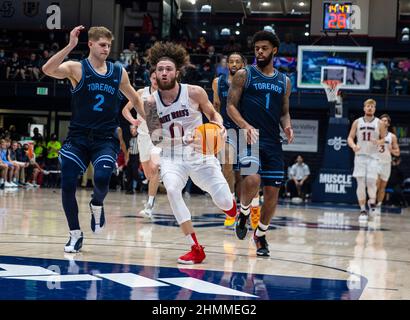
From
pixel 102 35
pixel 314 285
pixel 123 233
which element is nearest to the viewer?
pixel 314 285

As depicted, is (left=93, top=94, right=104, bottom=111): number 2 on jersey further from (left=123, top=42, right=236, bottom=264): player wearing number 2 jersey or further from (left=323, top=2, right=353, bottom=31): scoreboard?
(left=323, top=2, right=353, bottom=31): scoreboard

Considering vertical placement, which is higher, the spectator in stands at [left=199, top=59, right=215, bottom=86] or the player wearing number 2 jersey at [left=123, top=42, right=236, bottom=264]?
the spectator in stands at [left=199, top=59, right=215, bottom=86]

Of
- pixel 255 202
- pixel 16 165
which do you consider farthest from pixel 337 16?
pixel 255 202

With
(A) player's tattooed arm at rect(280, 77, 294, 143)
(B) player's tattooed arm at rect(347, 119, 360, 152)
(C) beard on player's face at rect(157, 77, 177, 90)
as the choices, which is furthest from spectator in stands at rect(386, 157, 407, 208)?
(C) beard on player's face at rect(157, 77, 177, 90)

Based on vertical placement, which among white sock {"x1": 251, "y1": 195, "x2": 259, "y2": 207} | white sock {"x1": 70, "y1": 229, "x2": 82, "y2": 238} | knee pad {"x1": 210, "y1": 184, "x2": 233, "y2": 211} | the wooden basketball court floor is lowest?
the wooden basketball court floor

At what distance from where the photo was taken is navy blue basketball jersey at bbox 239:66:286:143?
22.6ft

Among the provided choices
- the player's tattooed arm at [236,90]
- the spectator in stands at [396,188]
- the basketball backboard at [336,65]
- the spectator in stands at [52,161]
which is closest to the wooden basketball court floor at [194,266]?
the player's tattooed arm at [236,90]

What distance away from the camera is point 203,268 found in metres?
5.75

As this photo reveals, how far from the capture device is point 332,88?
1978 cm

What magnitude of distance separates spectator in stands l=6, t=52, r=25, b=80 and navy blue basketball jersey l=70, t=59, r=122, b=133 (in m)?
17.0

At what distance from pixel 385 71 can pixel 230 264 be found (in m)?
15.9

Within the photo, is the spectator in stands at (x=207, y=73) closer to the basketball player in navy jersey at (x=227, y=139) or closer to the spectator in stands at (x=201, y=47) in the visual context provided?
the spectator in stands at (x=201, y=47)
